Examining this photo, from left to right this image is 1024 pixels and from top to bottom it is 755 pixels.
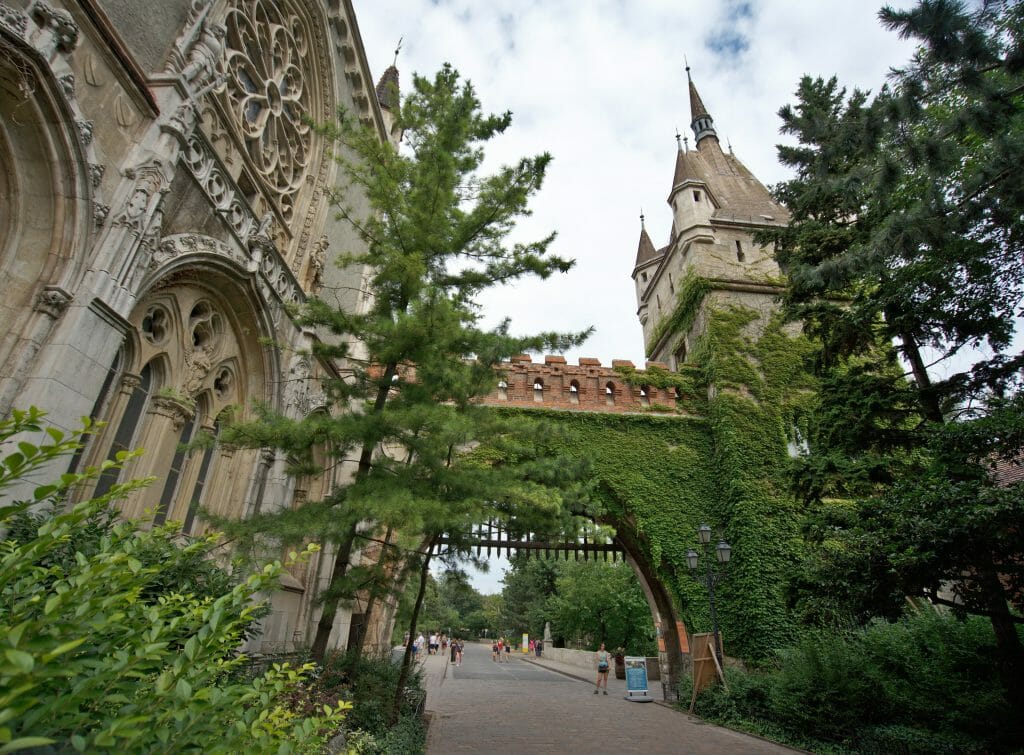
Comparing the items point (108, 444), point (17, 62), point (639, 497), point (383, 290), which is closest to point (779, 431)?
point (639, 497)

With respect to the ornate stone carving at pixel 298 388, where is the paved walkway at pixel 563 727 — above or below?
below

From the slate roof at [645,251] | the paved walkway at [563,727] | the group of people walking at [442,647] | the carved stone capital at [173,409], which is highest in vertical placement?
the slate roof at [645,251]

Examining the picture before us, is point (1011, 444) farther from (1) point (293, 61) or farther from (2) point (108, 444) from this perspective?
(1) point (293, 61)

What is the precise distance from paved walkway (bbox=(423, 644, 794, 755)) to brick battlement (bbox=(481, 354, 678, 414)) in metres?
7.81

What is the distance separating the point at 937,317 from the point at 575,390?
9.70 m

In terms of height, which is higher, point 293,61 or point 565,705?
point 293,61

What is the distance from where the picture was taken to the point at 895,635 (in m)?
9.66

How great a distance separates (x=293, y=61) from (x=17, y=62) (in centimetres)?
893

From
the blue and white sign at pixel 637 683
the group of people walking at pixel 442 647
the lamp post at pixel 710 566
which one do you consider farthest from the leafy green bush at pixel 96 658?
the group of people walking at pixel 442 647

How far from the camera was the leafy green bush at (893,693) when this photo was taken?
23.1 ft

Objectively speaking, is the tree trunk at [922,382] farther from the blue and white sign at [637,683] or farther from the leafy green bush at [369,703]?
the blue and white sign at [637,683]

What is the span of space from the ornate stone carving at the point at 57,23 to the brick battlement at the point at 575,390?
11.8m

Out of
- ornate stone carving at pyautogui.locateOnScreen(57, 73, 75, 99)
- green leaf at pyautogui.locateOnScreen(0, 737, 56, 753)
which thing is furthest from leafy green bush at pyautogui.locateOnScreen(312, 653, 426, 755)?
ornate stone carving at pyautogui.locateOnScreen(57, 73, 75, 99)

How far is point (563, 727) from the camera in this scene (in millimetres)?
10438
